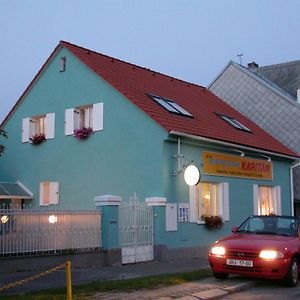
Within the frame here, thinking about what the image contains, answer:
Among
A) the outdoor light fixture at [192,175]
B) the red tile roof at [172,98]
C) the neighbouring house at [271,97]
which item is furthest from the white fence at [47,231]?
the neighbouring house at [271,97]

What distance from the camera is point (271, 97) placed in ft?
94.8

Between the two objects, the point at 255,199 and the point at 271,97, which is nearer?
the point at 255,199

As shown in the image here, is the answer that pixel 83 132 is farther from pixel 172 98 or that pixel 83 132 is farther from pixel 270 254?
pixel 270 254

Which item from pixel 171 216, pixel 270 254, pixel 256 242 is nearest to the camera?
pixel 270 254

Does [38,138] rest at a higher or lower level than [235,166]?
higher

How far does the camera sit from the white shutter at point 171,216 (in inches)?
671

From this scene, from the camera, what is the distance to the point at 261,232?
12.9 m

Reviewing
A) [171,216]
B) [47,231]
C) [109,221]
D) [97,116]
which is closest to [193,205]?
[171,216]

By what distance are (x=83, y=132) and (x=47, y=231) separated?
6385 millimetres

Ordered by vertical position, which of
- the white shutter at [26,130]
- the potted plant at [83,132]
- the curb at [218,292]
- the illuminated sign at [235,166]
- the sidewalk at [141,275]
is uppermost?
the white shutter at [26,130]

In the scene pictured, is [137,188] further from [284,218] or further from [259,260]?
[259,260]

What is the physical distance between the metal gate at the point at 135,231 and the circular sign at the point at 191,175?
1.62 meters

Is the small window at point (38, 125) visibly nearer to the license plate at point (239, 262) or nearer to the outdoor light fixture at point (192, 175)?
the outdoor light fixture at point (192, 175)

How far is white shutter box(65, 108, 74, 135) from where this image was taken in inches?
807
